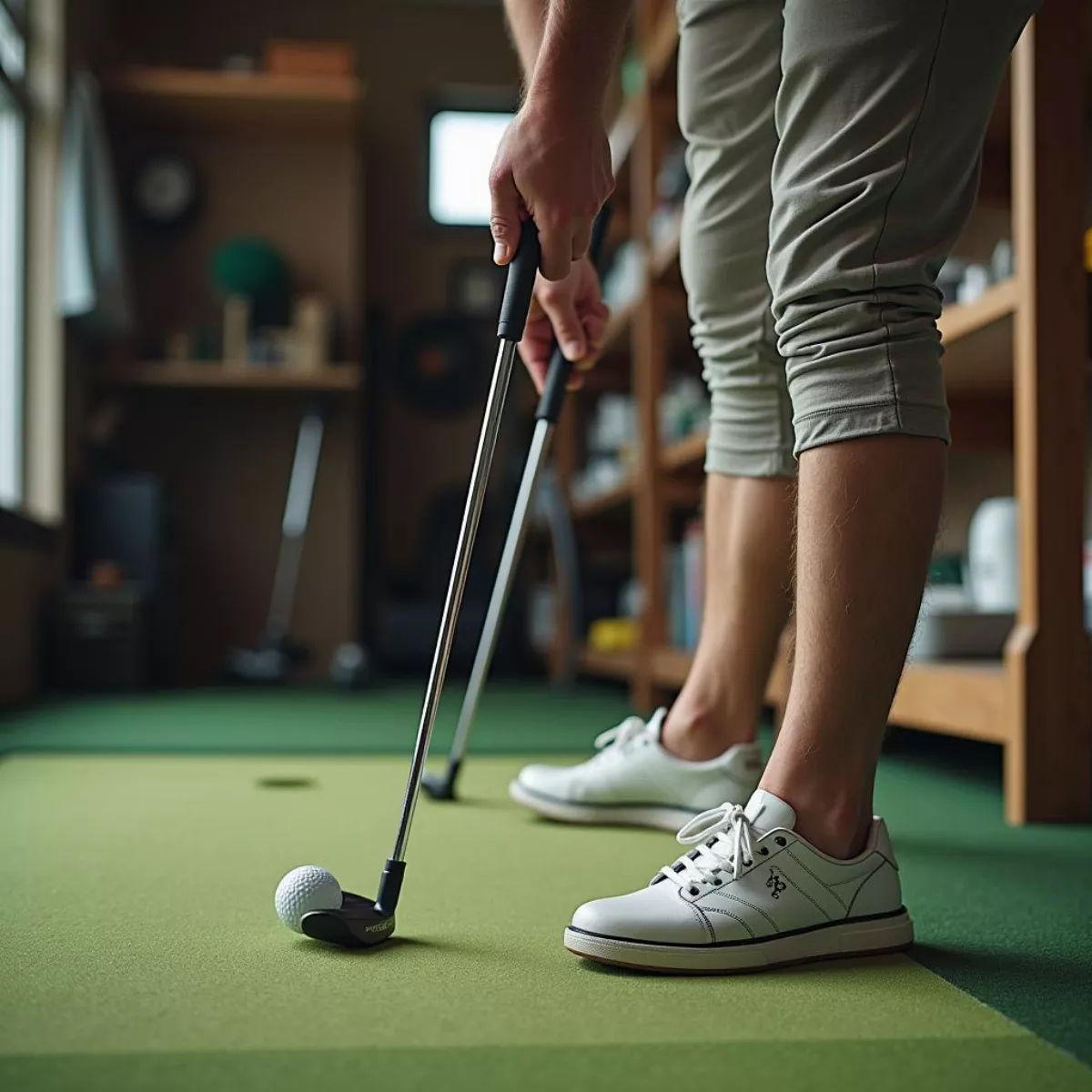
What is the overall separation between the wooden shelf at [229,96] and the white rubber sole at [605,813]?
4.03 meters

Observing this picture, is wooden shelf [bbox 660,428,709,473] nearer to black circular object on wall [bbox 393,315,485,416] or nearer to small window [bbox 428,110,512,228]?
black circular object on wall [bbox 393,315,485,416]

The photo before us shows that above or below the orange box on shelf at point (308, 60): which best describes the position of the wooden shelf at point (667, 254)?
below

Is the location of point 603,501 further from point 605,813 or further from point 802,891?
point 802,891

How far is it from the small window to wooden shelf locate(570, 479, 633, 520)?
1.69 meters

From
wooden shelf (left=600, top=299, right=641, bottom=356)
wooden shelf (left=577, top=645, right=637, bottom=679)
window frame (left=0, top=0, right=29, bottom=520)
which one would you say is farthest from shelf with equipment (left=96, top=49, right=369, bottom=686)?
wooden shelf (left=577, top=645, right=637, bottom=679)

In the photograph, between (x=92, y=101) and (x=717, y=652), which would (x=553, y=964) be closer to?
(x=717, y=652)

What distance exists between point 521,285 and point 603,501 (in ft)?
9.87

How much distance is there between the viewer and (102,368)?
483cm

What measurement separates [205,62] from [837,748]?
531 cm

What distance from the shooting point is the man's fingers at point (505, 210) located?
0.98 m

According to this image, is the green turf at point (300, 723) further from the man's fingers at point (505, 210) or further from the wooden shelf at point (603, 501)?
Result: the man's fingers at point (505, 210)

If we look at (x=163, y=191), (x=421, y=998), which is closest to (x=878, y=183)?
(x=421, y=998)

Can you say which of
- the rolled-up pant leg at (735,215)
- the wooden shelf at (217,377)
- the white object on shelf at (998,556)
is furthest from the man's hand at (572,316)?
the wooden shelf at (217,377)

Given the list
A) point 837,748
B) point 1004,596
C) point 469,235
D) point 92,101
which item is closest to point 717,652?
point 837,748
